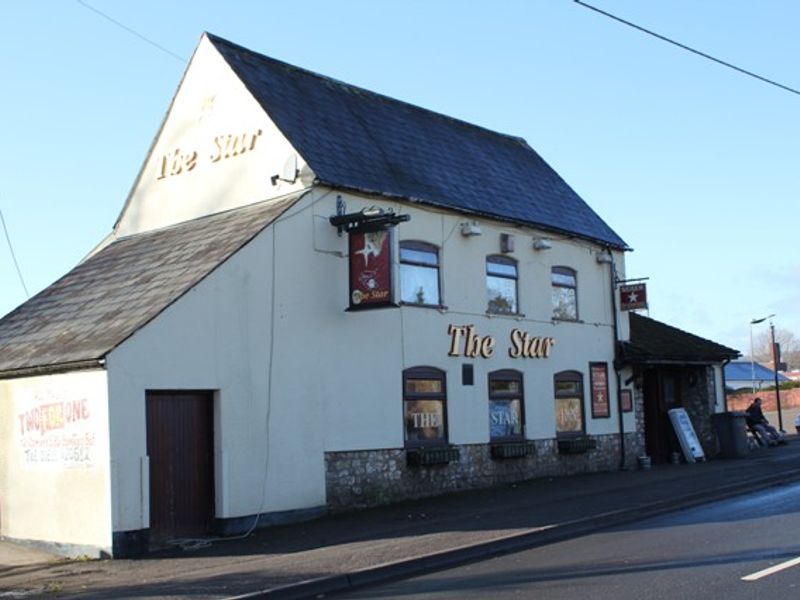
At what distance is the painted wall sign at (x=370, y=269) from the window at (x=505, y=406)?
4.59 m

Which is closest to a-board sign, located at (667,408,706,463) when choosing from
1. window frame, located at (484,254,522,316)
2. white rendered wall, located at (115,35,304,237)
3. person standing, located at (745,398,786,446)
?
person standing, located at (745,398,786,446)

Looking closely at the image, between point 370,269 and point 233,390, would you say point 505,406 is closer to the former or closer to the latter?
point 370,269

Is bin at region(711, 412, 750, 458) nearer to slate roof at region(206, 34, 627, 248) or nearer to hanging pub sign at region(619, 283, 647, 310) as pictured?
hanging pub sign at region(619, 283, 647, 310)

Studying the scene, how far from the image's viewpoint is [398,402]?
17312 millimetres

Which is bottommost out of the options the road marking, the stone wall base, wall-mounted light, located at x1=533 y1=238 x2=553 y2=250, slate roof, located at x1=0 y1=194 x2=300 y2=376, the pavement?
the pavement

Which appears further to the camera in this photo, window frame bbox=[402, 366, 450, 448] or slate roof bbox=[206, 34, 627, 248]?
slate roof bbox=[206, 34, 627, 248]

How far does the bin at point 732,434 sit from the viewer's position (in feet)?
79.2

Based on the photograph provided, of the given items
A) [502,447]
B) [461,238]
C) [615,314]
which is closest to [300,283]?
[461,238]

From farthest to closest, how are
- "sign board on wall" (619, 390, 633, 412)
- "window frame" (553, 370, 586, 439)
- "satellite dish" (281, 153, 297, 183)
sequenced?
"sign board on wall" (619, 390, 633, 412) < "window frame" (553, 370, 586, 439) < "satellite dish" (281, 153, 297, 183)

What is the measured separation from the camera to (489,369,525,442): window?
19.4m

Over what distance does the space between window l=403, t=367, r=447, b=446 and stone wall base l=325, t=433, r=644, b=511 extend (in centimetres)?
49

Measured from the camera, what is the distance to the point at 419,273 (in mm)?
18188

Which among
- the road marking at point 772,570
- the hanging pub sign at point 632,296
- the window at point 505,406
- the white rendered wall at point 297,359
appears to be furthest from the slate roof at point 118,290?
the hanging pub sign at point 632,296

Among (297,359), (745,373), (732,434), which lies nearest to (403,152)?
(297,359)
